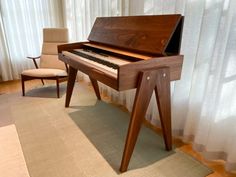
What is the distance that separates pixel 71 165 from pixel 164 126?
2.97ft

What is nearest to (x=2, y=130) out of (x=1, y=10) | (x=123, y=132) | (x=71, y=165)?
(x=71, y=165)

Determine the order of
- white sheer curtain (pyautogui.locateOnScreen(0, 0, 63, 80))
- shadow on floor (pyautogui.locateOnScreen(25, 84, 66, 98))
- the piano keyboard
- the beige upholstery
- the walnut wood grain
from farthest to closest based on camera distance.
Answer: white sheer curtain (pyautogui.locateOnScreen(0, 0, 63, 80)) < the beige upholstery < shadow on floor (pyautogui.locateOnScreen(25, 84, 66, 98)) < the piano keyboard < the walnut wood grain

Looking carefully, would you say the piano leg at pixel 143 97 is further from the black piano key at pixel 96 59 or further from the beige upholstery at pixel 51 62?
the beige upholstery at pixel 51 62

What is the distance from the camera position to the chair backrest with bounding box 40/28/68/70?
351 centimetres

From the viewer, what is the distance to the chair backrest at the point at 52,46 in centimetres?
351

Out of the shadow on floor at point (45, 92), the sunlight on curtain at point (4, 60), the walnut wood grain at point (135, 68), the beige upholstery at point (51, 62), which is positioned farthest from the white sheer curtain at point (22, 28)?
the walnut wood grain at point (135, 68)

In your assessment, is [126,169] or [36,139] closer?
[126,169]

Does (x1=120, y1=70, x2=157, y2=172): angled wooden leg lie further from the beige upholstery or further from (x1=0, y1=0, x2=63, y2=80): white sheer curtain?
(x1=0, y1=0, x2=63, y2=80): white sheer curtain

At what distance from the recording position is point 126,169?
170 cm

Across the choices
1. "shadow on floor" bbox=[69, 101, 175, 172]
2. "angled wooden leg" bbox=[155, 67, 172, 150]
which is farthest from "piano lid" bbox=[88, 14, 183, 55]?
"shadow on floor" bbox=[69, 101, 175, 172]

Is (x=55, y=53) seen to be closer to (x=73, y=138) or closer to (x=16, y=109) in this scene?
(x=16, y=109)

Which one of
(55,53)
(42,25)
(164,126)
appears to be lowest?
(164,126)

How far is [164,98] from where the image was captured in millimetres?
1737

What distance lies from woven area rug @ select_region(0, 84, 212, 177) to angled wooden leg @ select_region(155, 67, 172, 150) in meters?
0.21
